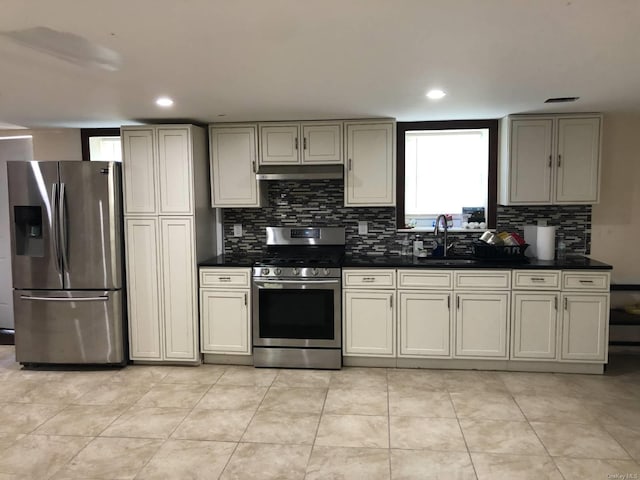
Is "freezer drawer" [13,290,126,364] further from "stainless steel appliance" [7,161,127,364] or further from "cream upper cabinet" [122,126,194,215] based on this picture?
"cream upper cabinet" [122,126,194,215]

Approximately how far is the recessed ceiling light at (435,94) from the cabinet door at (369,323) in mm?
1605

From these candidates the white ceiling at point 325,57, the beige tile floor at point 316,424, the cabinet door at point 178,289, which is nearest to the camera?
the white ceiling at point 325,57

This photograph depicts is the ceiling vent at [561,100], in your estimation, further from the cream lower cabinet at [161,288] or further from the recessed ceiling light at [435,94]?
the cream lower cabinet at [161,288]

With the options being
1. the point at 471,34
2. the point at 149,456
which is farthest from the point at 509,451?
the point at 471,34

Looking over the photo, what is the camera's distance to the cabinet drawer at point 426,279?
405cm

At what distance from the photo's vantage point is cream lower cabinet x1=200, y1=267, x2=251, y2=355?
13.9 ft

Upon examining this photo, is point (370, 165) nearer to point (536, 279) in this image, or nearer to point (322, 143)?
point (322, 143)

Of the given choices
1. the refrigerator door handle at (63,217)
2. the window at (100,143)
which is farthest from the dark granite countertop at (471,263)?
the window at (100,143)

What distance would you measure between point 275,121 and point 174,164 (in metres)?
0.95

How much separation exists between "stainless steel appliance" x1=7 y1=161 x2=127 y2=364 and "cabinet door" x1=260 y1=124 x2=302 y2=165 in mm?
1265

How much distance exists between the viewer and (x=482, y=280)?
13.2ft

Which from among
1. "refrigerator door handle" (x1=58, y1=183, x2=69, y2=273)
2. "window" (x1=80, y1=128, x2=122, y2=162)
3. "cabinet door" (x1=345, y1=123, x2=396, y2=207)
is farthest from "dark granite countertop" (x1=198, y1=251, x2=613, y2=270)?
"window" (x1=80, y1=128, x2=122, y2=162)

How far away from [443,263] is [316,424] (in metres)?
1.72

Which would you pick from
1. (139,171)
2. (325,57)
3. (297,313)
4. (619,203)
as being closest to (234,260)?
(297,313)
